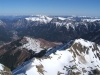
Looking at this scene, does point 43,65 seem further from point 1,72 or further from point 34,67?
point 1,72

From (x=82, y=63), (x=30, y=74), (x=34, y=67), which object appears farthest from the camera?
(x=82, y=63)

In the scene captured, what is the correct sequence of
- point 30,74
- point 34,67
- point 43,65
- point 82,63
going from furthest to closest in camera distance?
1. point 82,63
2. point 43,65
3. point 34,67
4. point 30,74

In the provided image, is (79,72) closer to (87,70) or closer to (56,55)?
(87,70)

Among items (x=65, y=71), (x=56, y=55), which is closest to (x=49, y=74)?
(x=65, y=71)

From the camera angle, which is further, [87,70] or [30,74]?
[87,70]

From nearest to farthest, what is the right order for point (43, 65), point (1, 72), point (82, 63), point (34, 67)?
1. point (1, 72)
2. point (34, 67)
3. point (43, 65)
4. point (82, 63)

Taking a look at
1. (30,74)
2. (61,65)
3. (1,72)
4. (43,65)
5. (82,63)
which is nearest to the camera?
(1,72)

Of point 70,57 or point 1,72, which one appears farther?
point 70,57

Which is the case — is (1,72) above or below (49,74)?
above

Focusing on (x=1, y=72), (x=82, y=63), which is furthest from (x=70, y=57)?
(x=1, y=72)

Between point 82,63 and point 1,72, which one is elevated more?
point 1,72
